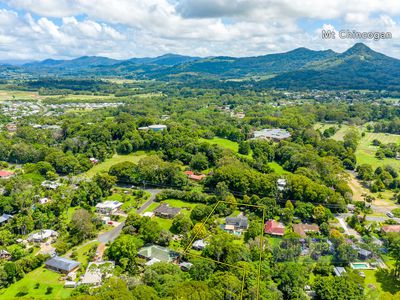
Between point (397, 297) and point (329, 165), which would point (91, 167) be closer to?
point (329, 165)

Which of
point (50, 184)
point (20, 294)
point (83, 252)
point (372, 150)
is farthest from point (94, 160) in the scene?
point (372, 150)

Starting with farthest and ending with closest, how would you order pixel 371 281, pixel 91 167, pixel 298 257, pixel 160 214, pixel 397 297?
pixel 91 167
pixel 160 214
pixel 298 257
pixel 371 281
pixel 397 297

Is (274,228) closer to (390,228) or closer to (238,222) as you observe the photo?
(238,222)

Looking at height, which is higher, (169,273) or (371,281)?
(169,273)

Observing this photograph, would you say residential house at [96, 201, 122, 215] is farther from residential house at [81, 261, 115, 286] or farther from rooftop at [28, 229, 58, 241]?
residential house at [81, 261, 115, 286]

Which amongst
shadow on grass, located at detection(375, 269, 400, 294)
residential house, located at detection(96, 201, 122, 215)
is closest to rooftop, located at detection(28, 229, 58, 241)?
residential house, located at detection(96, 201, 122, 215)

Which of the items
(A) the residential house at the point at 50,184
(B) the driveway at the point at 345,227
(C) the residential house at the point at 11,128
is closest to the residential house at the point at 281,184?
(B) the driveway at the point at 345,227

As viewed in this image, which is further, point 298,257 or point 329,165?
point 329,165

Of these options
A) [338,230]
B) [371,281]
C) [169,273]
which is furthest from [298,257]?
[169,273]
